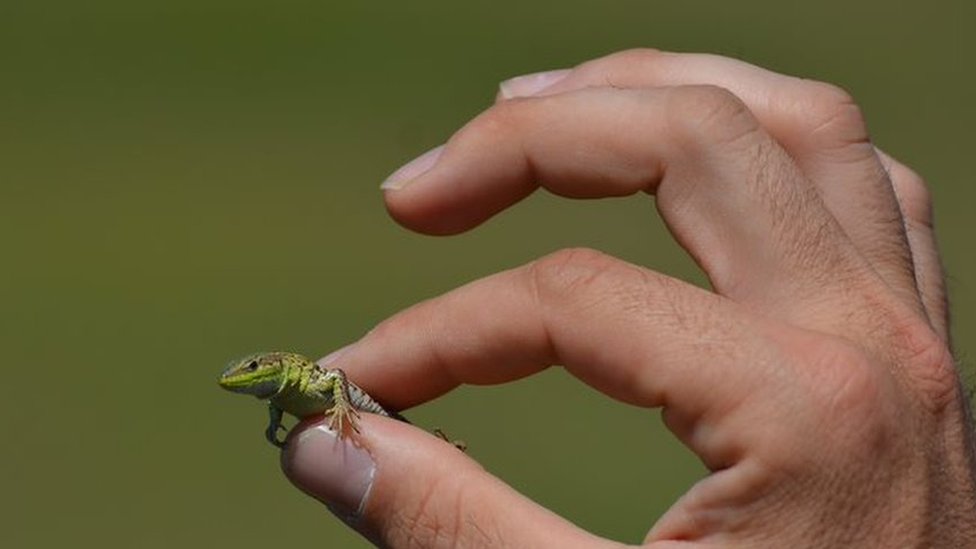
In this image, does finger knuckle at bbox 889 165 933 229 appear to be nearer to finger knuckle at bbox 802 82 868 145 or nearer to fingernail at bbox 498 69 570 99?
Result: finger knuckle at bbox 802 82 868 145

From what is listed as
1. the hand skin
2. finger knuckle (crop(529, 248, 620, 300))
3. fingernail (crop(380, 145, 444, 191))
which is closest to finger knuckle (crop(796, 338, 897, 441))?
the hand skin

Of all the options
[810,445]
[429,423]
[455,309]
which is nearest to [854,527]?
[810,445]

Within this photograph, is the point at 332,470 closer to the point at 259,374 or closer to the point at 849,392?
the point at 259,374

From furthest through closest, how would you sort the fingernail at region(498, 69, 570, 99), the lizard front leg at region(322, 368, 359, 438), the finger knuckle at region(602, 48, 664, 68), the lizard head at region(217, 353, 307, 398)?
the fingernail at region(498, 69, 570, 99)
the finger knuckle at region(602, 48, 664, 68)
the lizard head at region(217, 353, 307, 398)
the lizard front leg at region(322, 368, 359, 438)

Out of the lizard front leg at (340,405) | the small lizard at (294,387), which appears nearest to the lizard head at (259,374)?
the small lizard at (294,387)

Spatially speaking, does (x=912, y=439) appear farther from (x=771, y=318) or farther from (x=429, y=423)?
(x=429, y=423)

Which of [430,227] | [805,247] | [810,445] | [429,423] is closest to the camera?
[810,445]
